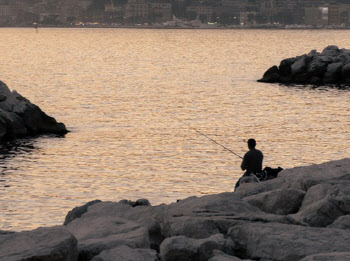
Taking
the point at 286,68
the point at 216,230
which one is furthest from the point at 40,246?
the point at 286,68

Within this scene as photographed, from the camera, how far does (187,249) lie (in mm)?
9773

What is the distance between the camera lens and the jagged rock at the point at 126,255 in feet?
31.1

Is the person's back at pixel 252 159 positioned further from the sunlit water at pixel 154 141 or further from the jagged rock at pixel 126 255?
the jagged rock at pixel 126 255

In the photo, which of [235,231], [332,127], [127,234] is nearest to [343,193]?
[235,231]

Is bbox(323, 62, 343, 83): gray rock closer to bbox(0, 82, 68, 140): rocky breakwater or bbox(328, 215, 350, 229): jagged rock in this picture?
bbox(0, 82, 68, 140): rocky breakwater

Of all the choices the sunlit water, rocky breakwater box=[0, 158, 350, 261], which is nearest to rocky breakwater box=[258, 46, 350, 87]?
the sunlit water

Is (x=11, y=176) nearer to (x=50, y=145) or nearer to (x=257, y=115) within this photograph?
(x=50, y=145)

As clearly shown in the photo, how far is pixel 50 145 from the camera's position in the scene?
29.3 meters

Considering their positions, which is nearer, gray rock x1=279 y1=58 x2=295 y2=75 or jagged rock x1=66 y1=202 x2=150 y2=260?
jagged rock x1=66 y1=202 x2=150 y2=260

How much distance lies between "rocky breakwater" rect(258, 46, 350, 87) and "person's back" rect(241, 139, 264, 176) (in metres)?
45.8

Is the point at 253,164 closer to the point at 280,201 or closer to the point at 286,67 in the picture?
the point at 280,201

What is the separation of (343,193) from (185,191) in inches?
374

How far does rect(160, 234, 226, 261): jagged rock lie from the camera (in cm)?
979

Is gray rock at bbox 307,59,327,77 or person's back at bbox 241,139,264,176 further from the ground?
person's back at bbox 241,139,264,176
